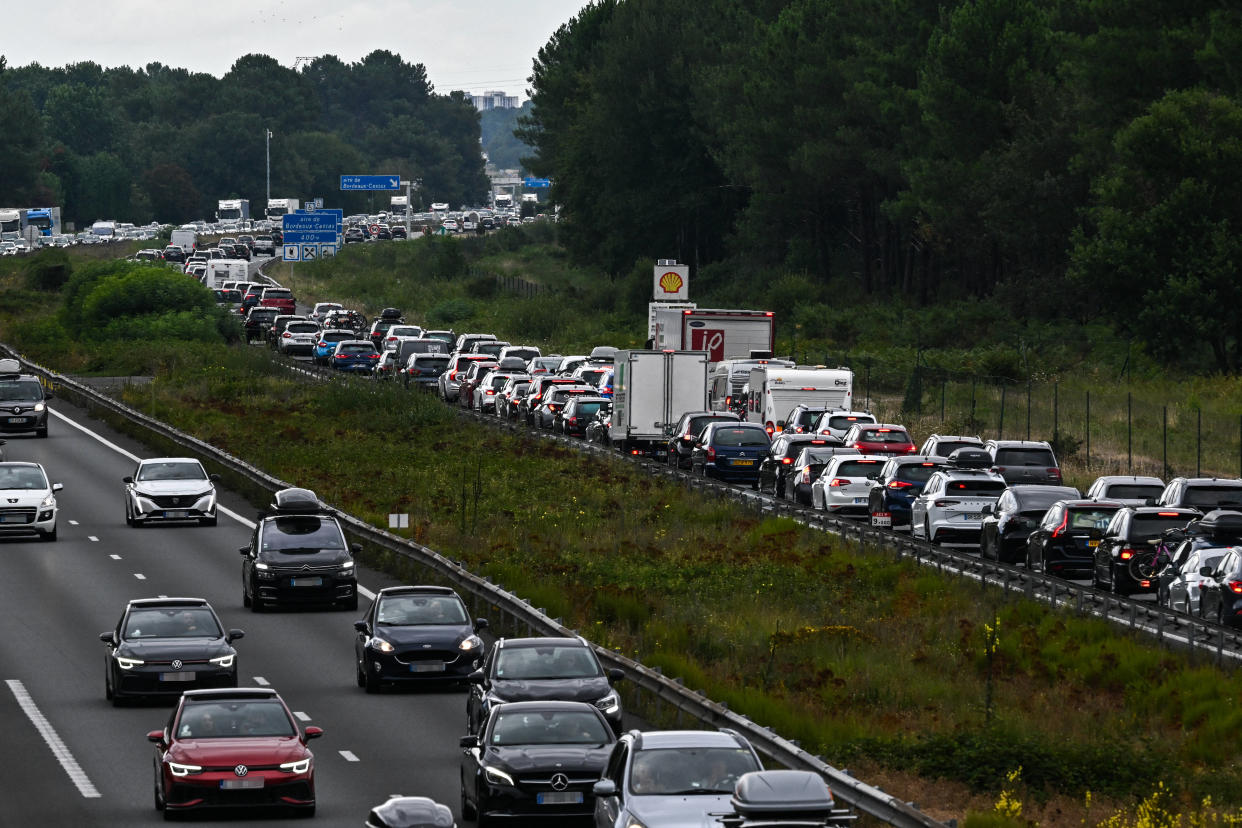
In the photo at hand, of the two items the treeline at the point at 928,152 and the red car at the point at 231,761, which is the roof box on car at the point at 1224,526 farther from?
the treeline at the point at 928,152

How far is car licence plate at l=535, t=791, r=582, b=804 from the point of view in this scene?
1991 cm

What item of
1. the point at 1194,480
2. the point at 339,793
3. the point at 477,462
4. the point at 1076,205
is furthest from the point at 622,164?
the point at 339,793

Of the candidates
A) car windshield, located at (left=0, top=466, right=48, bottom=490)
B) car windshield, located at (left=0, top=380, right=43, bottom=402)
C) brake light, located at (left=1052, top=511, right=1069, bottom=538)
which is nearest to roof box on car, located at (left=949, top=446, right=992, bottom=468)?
brake light, located at (left=1052, top=511, right=1069, bottom=538)

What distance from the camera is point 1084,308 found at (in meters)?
87.3

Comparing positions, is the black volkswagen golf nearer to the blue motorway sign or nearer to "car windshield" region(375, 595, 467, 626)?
"car windshield" region(375, 595, 467, 626)

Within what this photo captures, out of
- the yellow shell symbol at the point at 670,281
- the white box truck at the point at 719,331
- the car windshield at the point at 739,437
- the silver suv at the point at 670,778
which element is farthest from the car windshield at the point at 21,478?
the yellow shell symbol at the point at 670,281

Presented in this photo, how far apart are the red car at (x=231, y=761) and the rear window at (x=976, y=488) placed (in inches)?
853

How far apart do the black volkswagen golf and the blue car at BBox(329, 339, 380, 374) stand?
50753 mm

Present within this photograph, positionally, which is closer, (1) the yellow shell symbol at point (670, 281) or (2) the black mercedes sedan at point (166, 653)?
(2) the black mercedes sedan at point (166, 653)

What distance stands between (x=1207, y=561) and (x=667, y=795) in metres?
15.6

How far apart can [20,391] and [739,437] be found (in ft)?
75.2

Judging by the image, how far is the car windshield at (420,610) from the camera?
95.2 ft

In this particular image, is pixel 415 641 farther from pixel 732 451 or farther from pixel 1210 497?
pixel 732 451

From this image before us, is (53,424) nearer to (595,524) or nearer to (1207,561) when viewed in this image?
(595,524)
